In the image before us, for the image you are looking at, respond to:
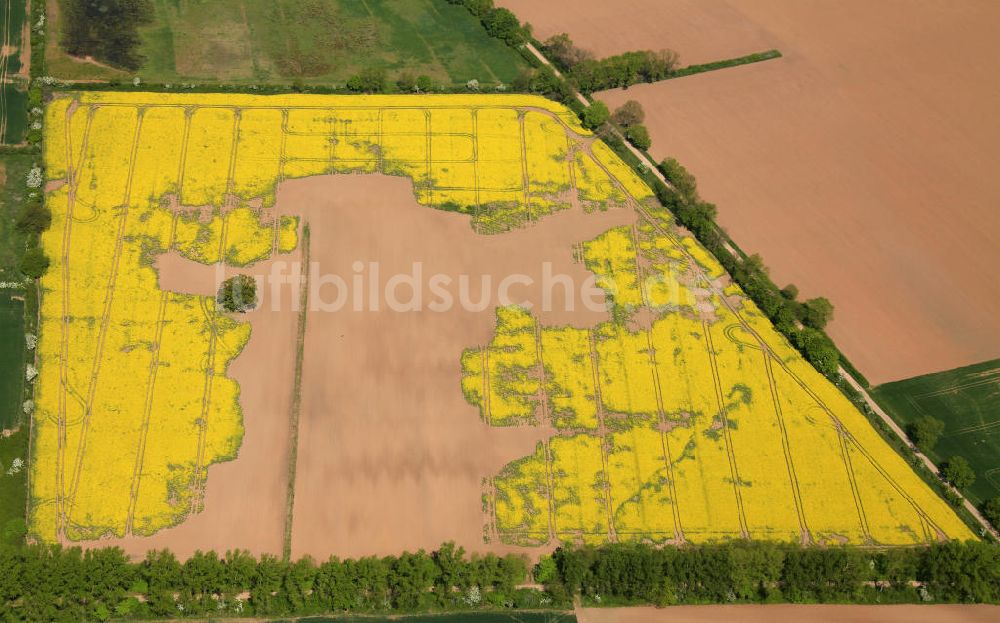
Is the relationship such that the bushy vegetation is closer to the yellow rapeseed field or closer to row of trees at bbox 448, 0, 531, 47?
the yellow rapeseed field

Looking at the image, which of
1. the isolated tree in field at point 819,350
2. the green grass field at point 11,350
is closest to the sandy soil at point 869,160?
the isolated tree in field at point 819,350

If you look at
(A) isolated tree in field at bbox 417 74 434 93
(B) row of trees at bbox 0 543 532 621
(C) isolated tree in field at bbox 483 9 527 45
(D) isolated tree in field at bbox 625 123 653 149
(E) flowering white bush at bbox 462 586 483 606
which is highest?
(C) isolated tree in field at bbox 483 9 527 45

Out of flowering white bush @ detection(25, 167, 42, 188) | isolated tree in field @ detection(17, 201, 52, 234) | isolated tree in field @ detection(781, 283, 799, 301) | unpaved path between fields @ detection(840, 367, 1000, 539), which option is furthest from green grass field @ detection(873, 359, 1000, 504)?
flowering white bush @ detection(25, 167, 42, 188)

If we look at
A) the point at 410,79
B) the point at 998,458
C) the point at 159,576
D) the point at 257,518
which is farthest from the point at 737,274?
the point at 159,576

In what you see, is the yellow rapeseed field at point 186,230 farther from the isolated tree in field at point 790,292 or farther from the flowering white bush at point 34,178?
the isolated tree in field at point 790,292

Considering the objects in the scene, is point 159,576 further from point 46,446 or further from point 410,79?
point 410,79

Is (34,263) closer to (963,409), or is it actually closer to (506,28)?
(506,28)
